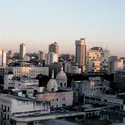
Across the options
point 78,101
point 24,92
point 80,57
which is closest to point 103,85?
point 78,101

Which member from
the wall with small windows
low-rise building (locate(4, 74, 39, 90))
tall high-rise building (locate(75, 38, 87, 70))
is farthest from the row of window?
tall high-rise building (locate(75, 38, 87, 70))

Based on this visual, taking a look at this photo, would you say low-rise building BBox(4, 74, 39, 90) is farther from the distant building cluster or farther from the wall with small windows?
the wall with small windows

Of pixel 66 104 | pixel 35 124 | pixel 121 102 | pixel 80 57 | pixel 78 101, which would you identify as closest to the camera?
pixel 35 124

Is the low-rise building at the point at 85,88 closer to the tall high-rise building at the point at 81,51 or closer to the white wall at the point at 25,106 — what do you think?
the white wall at the point at 25,106

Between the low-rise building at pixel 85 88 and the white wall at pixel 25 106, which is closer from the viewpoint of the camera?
the white wall at pixel 25 106

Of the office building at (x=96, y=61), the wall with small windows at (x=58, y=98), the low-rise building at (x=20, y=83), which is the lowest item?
the wall with small windows at (x=58, y=98)

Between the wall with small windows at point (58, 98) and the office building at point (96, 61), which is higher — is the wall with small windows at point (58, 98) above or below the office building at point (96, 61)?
below

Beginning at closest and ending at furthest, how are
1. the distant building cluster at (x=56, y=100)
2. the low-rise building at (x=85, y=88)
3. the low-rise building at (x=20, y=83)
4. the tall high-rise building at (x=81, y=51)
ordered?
the distant building cluster at (x=56, y=100) < the low-rise building at (x=85, y=88) < the low-rise building at (x=20, y=83) < the tall high-rise building at (x=81, y=51)

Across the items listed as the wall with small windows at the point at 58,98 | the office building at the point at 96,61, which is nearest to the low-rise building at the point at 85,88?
the wall with small windows at the point at 58,98

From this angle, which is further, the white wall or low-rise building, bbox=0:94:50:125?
the white wall

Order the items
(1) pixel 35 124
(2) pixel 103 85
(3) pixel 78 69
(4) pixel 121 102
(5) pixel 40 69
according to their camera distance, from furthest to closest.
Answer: (3) pixel 78 69
(5) pixel 40 69
(2) pixel 103 85
(4) pixel 121 102
(1) pixel 35 124

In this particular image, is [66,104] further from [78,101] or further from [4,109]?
[4,109]
